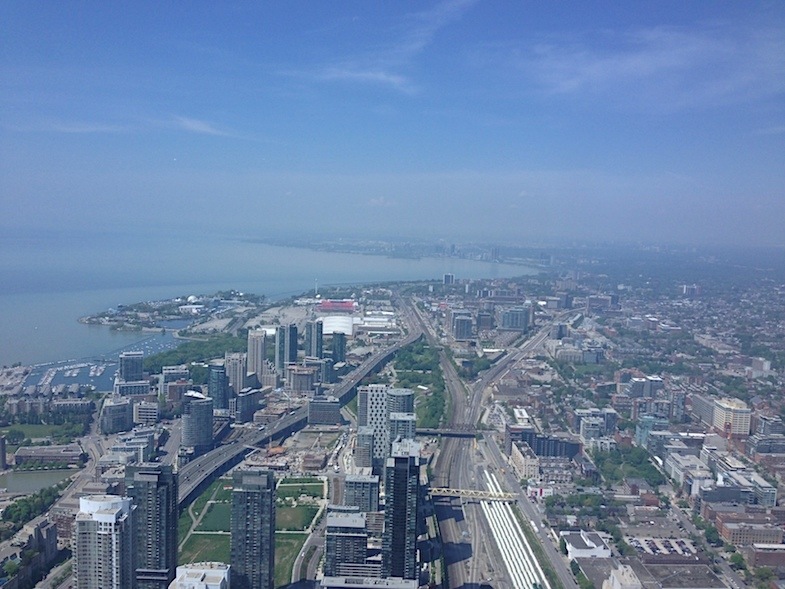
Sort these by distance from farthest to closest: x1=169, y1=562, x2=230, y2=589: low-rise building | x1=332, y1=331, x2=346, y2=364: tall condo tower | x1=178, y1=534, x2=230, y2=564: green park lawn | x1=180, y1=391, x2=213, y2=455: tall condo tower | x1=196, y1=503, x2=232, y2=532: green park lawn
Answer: x1=332, y1=331, x2=346, y2=364: tall condo tower < x1=180, y1=391, x2=213, y2=455: tall condo tower < x1=196, y1=503, x2=232, y2=532: green park lawn < x1=178, y1=534, x2=230, y2=564: green park lawn < x1=169, y1=562, x2=230, y2=589: low-rise building

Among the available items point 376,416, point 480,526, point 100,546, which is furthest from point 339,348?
point 100,546

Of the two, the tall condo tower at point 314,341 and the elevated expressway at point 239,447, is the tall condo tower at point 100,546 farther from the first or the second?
the tall condo tower at point 314,341

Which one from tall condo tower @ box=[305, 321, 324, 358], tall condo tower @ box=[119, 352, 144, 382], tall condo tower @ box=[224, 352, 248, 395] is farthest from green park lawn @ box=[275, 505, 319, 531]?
tall condo tower @ box=[305, 321, 324, 358]

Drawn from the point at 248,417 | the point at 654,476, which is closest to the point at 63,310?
the point at 248,417

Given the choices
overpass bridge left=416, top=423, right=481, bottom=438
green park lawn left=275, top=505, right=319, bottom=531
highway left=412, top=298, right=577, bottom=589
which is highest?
overpass bridge left=416, top=423, right=481, bottom=438

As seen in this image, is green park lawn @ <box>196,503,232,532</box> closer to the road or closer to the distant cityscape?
the distant cityscape

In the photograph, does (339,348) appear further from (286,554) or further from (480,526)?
(286,554)
